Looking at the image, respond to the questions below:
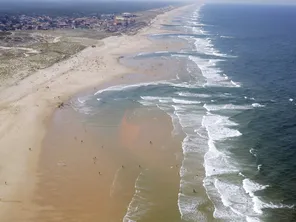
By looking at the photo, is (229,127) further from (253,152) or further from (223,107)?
(223,107)

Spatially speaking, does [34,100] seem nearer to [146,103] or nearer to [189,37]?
[146,103]

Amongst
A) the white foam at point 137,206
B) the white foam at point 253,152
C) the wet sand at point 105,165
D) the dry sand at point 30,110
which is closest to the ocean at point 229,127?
the white foam at point 137,206

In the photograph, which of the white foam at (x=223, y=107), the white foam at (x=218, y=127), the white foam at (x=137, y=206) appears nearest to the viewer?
the white foam at (x=137, y=206)

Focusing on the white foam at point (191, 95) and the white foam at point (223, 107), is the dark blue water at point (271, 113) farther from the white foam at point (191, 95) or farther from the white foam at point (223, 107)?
the white foam at point (191, 95)

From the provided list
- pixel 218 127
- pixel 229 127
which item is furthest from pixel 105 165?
pixel 229 127

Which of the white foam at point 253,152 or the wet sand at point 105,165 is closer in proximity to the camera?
the wet sand at point 105,165

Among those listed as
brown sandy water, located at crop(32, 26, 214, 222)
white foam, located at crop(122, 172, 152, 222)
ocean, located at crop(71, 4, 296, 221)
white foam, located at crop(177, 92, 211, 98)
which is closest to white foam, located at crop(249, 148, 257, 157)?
ocean, located at crop(71, 4, 296, 221)
